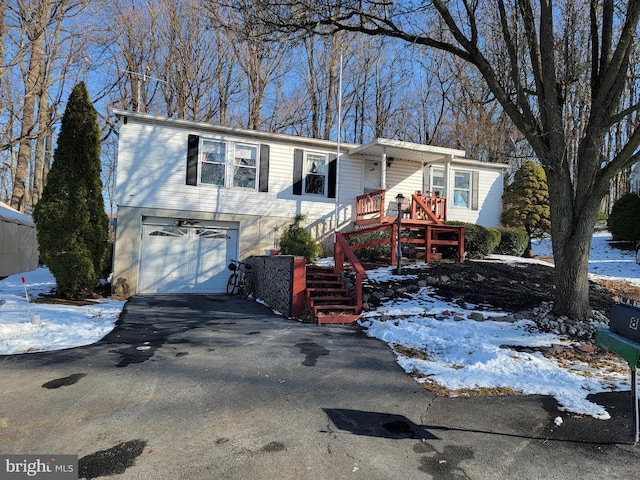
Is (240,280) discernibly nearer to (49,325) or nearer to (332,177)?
(332,177)

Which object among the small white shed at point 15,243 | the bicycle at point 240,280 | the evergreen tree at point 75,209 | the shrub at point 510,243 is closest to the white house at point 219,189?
the bicycle at point 240,280

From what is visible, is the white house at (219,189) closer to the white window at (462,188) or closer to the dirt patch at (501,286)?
the white window at (462,188)

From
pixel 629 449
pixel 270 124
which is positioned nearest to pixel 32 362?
pixel 629 449

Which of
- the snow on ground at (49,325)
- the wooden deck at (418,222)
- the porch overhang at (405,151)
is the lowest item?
the snow on ground at (49,325)

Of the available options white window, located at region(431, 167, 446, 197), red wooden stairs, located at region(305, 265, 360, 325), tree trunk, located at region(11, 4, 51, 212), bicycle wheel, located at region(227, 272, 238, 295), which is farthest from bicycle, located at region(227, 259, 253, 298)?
tree trunk, located at region(11, 4, 51, 212)

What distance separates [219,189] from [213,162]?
0.86 m

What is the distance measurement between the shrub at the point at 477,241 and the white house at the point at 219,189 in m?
2.05

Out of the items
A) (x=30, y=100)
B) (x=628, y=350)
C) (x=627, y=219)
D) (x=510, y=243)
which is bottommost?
(x=628, y=350)

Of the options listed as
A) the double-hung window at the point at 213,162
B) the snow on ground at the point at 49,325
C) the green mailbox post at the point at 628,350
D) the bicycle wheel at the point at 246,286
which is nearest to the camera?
the green mailbox post at the point at 628,350

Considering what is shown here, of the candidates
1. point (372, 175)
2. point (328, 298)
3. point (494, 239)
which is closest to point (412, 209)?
point (372, 175)

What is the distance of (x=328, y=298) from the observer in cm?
802

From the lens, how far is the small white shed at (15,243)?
14.9 m

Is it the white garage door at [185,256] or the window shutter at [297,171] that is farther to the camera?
the window shutter at [297,171]

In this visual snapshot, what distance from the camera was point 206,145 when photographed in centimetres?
1251
